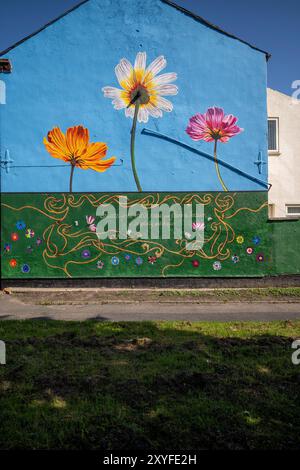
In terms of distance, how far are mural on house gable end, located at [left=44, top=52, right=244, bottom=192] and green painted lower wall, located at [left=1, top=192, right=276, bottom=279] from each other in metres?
0.83

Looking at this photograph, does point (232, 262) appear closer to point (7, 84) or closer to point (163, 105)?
point (163, 105)

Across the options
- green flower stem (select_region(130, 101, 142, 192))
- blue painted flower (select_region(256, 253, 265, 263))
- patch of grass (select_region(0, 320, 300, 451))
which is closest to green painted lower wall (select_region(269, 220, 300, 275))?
blue painted flower (select_region(256, 253, 265, 263))

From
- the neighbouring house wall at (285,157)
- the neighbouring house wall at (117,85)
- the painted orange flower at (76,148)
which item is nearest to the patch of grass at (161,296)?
the neighbouring house wall at (117,85)

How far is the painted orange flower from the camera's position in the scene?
11.3 metres

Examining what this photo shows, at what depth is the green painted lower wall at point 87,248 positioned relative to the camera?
11219mm

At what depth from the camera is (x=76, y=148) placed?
1134 cm

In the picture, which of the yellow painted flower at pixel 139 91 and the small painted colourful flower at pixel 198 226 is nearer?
the small painted colourful flower at pixel 198 226

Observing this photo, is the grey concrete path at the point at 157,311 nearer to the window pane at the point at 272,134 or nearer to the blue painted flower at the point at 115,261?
the blue painted flower at the point at 115,261

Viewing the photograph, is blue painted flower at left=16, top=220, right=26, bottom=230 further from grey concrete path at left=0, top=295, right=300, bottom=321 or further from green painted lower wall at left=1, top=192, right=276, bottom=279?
grey concrete path at left=0, top=295, right=300, bottom=321

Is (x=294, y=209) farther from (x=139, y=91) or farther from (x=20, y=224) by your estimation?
(x=20, y=224)

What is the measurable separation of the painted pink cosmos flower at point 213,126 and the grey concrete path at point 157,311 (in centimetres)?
534

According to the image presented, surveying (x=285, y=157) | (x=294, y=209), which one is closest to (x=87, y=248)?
(x=294, y=209)

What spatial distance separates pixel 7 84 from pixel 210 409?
36.8 feet

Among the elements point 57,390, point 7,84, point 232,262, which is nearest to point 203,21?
point 7,84
